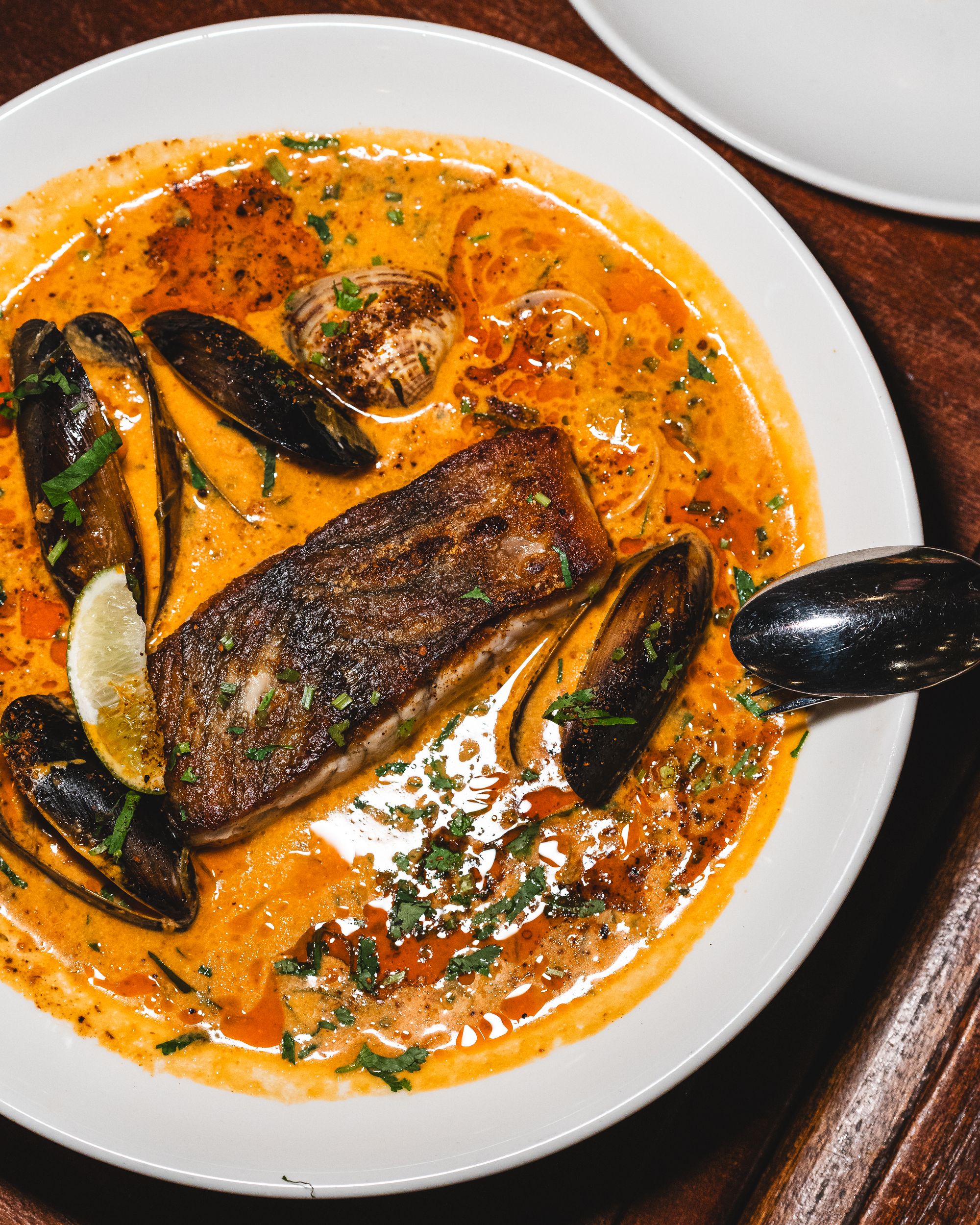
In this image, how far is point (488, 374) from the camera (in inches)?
116

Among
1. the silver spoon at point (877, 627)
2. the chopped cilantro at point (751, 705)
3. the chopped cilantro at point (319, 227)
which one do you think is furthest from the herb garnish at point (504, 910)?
the chopped cilantro at point (319, 227)

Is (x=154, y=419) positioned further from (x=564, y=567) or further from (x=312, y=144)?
(x=564, y=567)

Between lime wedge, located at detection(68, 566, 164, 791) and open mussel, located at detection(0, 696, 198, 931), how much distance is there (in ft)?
0.33

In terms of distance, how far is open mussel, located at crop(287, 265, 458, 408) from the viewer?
9.27ft

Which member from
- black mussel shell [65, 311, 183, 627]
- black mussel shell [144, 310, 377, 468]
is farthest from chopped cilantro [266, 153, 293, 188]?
black mussel shell [65, 311, 183, 627]

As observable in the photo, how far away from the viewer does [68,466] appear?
9.16ft

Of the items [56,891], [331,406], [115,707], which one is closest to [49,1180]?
[56,891]

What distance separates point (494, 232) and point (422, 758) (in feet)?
5.99

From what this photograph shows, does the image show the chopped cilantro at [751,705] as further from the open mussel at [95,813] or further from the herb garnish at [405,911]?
the open mussel at [95,813]

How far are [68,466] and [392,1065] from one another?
7.18 feet

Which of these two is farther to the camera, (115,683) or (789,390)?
(789,390)

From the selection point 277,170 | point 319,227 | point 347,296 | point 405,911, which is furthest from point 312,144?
point 405,911

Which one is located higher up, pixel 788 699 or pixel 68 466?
pixel 68 466

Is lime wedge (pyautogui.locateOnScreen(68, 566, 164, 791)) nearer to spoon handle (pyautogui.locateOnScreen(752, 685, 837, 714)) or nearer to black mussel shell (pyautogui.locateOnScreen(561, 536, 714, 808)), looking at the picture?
black mussel shell (pyautogui.locateOnScreen(561, 536, 714, 808))
